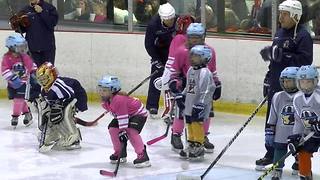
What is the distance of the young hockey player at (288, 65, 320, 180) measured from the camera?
5379 millimetres

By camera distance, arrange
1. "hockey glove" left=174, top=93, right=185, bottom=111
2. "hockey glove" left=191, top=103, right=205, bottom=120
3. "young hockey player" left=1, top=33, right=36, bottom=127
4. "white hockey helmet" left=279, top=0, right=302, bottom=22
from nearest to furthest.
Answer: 1. "white hockey helmet" left=279, top=0, right=302, bottom=22
2. "hockey glove" left=191, top=103, right=205, bottom=120
3. "hockey glove" left=174, top=93, right=185, bottom=111
4. "young hockey player" left=1, top=33, right=36, bottom=127

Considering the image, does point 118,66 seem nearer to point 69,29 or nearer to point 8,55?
point 69,29

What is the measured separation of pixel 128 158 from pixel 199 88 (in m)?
0.79

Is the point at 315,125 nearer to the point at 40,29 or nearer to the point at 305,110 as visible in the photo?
the point at 305,110

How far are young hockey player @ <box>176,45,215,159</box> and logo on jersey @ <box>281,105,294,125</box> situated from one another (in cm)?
84

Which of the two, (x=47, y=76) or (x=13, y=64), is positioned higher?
(x=47, y=76)

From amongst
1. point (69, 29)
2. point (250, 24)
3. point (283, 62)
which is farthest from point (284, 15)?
point (69, 29)

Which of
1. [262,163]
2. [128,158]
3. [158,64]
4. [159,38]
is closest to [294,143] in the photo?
[262,163]

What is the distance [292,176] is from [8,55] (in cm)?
331

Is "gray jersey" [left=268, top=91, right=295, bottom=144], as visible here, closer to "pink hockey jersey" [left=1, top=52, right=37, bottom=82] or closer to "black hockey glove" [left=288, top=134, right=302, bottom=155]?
"black hockey glove" [left=288, top=134, right=302, bottom=155]

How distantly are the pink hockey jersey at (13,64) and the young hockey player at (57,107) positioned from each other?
1.09 meters

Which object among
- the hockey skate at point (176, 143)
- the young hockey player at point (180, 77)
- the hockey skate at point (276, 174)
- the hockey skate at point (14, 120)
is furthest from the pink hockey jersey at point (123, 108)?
the hockey skate at point (14, 120)

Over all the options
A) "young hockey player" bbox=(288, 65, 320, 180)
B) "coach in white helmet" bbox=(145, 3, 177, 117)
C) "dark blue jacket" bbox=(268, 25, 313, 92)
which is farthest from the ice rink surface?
"dark blue jacket" bbox=(268, 25, 313, 92)

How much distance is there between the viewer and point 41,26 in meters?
9.23
